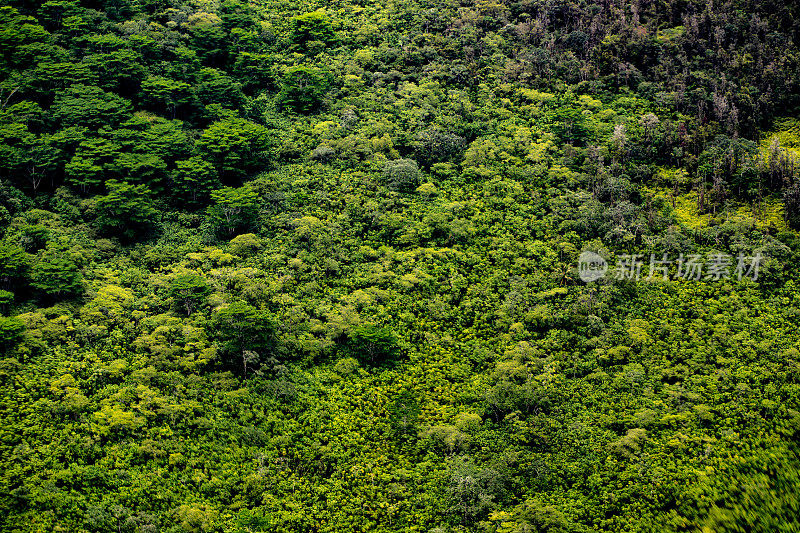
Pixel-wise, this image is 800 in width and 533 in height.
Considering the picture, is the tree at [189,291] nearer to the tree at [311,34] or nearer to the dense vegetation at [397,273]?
the dense vegetation at [397,273]

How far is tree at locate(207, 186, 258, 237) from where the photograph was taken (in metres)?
36.2

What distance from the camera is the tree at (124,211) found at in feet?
115

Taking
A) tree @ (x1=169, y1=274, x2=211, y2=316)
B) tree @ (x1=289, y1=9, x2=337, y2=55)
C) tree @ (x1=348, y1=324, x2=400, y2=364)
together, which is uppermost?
tree @ (x1=289, y1=9, x2=337, y2=55)

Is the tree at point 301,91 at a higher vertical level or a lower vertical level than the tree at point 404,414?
higher

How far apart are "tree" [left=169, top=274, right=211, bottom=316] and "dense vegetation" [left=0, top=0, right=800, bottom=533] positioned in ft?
0.41

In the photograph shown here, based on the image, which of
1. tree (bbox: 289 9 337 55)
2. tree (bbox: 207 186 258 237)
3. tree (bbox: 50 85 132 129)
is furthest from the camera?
tree (bbox: 289 9 337 55)

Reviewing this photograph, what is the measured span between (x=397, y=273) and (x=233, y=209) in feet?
32.9

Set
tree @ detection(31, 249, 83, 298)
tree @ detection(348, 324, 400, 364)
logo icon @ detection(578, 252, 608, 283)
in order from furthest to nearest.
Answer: logo icon @ detection(578, 252, 608, 283)
tree @ detection(348, 324, 400, 364)
tree @ detection(31, 249, 83, 298)

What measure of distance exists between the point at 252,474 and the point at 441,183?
2106 cm

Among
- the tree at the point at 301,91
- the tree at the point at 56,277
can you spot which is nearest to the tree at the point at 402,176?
the tree at the point at 301,91

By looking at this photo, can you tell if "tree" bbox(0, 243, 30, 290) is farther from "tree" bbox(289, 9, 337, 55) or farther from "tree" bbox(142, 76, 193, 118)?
"tree" bbox(289, 9, 337, 55)

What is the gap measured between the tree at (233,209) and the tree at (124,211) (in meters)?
3.36

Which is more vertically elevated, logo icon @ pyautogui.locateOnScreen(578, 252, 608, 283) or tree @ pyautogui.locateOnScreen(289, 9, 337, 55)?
tree @ pyautogui.locateOnScreen(289, 9, 337, 55)

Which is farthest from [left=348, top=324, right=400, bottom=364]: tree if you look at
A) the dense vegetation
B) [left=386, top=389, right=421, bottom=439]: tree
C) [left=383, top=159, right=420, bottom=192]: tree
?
[left=383, top=159, right=420, bottom=192]: tree
